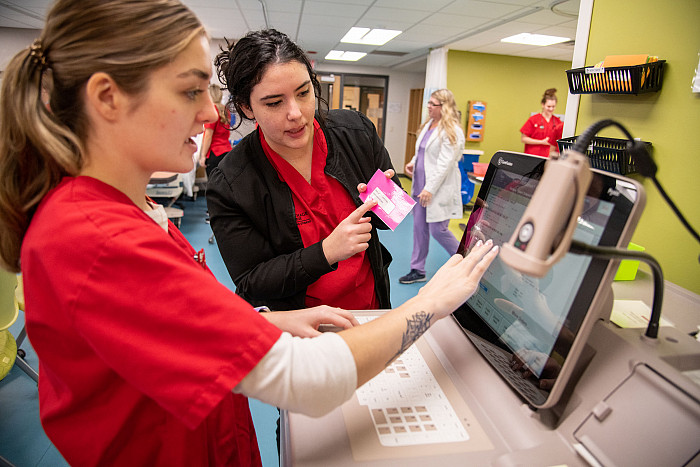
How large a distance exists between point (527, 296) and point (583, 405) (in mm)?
204

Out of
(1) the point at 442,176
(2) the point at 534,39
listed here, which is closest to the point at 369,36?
(2) the point at 534,39

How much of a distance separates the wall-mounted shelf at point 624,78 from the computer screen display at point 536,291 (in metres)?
0.87

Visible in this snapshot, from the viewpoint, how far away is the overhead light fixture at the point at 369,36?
6285 millimetres

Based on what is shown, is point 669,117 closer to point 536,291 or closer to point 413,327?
point 536,291

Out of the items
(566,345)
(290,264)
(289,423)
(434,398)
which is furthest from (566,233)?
(290,264)

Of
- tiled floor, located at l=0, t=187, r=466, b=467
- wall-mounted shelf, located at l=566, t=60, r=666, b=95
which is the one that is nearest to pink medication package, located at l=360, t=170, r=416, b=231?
wall-mounted shelf, located at l=566, t=60, r=666, b=95

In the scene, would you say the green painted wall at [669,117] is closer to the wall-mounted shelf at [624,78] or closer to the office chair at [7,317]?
the wall-mounted shelf at [624,78]

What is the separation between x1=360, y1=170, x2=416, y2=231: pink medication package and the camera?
1.22 m

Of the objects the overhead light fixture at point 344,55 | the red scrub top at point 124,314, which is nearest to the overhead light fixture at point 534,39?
the overhead light fixture at point 344,55

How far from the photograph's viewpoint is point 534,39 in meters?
6.27

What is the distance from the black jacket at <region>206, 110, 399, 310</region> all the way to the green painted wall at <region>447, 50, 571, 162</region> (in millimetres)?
6916

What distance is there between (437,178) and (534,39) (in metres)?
4.20

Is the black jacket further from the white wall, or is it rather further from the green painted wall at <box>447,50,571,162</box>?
the white wall

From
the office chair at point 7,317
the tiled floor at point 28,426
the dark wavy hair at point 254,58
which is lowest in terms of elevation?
the tiled floor at point 28,426
